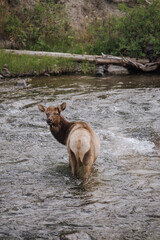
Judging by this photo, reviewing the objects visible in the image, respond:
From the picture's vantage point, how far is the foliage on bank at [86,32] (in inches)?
606

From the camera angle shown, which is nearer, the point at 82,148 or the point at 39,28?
the point at 82,148

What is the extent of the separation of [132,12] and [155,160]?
10.6 m

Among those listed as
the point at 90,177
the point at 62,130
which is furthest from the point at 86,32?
the point at 90,177

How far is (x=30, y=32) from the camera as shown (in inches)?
669

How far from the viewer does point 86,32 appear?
742 inches

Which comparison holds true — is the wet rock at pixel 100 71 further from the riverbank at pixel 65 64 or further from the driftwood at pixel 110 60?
the driftwood at pixel 110 60

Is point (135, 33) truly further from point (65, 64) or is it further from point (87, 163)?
point (87, 163)

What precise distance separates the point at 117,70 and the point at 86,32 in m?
4.39

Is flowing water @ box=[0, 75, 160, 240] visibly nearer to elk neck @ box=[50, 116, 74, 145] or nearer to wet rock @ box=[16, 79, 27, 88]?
elk neck @ box=[50, 116, 74, 145]

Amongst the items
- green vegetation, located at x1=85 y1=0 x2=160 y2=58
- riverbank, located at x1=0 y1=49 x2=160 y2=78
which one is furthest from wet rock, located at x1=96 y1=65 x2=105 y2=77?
green vegetation, located at x1=85 y1=0 x2=160 y2=58

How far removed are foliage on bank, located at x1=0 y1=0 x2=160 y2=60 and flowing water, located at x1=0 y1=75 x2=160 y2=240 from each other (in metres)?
4.76

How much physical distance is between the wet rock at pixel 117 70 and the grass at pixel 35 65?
876 millimetres

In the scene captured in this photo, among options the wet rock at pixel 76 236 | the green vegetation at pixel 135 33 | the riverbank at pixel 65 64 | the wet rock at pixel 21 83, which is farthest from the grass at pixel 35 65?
the wet rock at pixel 76 236

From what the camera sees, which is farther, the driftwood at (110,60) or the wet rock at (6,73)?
the driftwood at (110,60)
